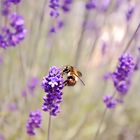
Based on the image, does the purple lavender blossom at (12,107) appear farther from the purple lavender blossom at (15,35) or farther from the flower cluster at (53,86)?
the flower cluster at (53,86)

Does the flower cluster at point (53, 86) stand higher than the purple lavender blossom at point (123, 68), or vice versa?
the purple lavender blossom at point (123, 68)

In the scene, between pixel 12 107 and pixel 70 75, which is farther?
pixel 12 107

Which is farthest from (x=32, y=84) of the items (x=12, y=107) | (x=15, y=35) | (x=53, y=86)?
(x=53, y=86)

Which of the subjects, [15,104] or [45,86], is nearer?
[45,86]

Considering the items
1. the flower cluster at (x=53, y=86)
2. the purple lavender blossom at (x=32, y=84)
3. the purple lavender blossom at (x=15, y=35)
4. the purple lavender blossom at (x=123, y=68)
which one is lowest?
the flower cluster at (x=53, y=86)

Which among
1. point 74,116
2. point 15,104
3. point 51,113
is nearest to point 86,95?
point 74,116

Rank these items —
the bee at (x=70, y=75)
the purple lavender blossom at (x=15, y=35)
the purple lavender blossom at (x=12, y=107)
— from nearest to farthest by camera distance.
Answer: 1. the bee at (x=70, y=75)
2. the purple lavender blossom at (x=15, y=35)
3. the purple lavender blossom at (x=12, y=107)

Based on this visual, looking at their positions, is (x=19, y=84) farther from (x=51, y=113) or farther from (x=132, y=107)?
(x=51, y=113)

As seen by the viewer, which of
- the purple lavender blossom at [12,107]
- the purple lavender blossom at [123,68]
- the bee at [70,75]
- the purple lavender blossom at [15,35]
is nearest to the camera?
the bee at [70,75]

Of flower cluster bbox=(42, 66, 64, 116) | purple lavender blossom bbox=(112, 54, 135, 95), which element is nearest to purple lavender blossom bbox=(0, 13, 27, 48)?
purple lavender blossom bbox=(112, 54, 135, 95)

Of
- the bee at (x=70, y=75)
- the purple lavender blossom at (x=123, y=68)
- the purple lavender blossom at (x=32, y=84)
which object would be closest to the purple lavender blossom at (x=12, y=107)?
the purple lavender blossom at (x=32, y=84)

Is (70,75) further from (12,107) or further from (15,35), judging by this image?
(12,107)
